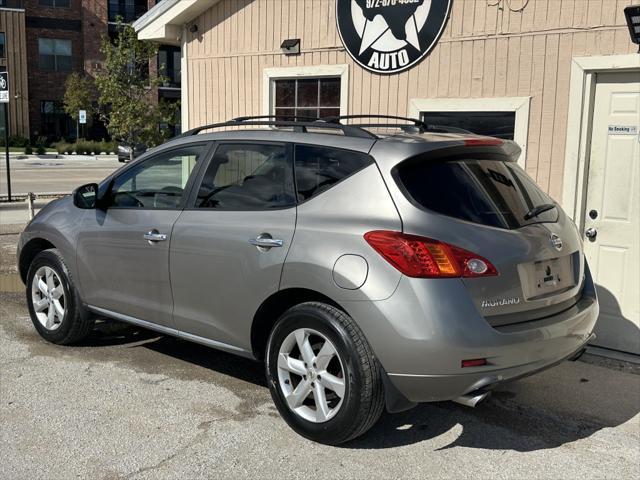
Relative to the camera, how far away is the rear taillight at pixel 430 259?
3398 mm

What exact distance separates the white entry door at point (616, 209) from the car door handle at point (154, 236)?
3.44 metres

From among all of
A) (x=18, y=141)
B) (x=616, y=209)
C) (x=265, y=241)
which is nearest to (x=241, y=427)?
(x=265, y=241)

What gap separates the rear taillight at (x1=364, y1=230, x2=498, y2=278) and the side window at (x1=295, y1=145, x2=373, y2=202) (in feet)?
1.76

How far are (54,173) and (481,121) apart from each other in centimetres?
2369

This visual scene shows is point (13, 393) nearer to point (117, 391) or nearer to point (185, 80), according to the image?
point (117, 391)

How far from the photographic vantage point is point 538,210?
3.95 m

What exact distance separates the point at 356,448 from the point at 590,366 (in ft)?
8.03

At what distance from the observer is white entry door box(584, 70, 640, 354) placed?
5570 millimetres

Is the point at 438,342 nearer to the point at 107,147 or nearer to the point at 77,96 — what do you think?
the point at 107,147

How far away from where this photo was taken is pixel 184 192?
4.57 metres

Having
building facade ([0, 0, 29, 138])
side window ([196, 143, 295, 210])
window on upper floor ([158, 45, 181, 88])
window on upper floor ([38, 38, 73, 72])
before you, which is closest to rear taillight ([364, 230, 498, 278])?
side window ([196, 143, 295, 210])

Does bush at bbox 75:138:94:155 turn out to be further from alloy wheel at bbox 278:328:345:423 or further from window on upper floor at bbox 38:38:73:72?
alloy wheel at bbox 278:328:345:423

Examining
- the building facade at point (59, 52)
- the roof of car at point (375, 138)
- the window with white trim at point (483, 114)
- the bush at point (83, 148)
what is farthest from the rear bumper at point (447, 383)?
the building facade at point (59, 52)

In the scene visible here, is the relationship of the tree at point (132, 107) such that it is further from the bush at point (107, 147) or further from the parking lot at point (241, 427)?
the bush at point (107, 147)
